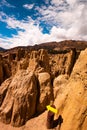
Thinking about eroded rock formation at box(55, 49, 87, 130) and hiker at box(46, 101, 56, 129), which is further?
hiker at box(46, 101, 56, 129)

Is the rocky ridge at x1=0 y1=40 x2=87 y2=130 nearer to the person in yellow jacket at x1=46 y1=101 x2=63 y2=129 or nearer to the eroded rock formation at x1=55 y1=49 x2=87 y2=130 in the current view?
the eroded rock formation at x1=55 y1=49 x2=87 y2=130

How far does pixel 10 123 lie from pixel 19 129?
2.86 ft

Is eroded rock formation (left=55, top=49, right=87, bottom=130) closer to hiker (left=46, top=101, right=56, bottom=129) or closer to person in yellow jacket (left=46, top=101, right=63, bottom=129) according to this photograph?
person in yellow jacket (left=46, top=101, right=63, bottom=129)

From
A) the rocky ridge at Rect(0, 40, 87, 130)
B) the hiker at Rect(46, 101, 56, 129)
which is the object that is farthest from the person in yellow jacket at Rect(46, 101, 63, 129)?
the rocky ridge at Rect(0, 40, 87, 130)

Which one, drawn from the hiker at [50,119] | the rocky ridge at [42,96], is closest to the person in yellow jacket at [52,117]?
the hiker at [50,119]

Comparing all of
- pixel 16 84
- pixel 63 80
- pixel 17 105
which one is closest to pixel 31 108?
pixel 17 105

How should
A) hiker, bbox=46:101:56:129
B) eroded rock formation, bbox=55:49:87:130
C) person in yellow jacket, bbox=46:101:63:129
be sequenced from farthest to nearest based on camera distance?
hiker, bbox=46:101:56:129 → person in yellow jacket, bbox=46:101:63:129 → eroded rock formation, bbox=55:49:87:130

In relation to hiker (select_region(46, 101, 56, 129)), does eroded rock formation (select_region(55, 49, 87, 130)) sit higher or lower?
higher

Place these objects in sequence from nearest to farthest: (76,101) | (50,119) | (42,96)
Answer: (76,101), (50,119), (42,96)

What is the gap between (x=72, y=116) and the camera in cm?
959

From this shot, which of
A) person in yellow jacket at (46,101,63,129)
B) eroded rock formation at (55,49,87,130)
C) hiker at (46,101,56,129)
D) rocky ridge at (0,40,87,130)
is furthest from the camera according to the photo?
hiker at (46,101,56,129)

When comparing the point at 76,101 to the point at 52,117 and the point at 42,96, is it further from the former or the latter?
the point at 42,96

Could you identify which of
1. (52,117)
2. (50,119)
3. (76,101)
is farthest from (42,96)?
(76,101)

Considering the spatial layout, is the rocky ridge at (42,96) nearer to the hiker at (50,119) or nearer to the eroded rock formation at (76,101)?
the eroded rock formation at (76,101)
